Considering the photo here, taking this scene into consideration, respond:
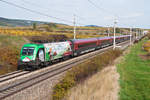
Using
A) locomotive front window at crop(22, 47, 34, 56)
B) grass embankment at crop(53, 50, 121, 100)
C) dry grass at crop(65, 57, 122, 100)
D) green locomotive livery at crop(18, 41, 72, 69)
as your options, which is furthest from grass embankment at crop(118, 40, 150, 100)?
locomotive front window at crop(22, 47, 34, 56)

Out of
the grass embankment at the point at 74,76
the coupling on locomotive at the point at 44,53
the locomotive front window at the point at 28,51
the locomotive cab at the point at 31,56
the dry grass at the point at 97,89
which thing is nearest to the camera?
the grass embankment at the point at 74,76

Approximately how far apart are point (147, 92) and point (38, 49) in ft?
40.2

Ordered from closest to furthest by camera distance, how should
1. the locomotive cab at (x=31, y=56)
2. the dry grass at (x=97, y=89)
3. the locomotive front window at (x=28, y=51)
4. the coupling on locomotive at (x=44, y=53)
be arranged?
the dry grass at (x=97, y=89), the locomotive cab at (x=31, y=56), the coupling on locomotive at (x=44, y=53), the locomotive front window at (x=28, y=51)

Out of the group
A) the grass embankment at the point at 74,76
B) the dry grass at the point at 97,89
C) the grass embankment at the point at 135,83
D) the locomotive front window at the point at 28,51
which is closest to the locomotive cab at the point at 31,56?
the locomotive front window at the point at 28,51

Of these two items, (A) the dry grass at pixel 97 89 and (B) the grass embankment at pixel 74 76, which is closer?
(B) the grass embankment at pixel 74 76

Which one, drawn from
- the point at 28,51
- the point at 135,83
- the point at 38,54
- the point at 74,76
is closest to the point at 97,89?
the point at 74,76

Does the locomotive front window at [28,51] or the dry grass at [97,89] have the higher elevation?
the locomotive front window at [28,51]

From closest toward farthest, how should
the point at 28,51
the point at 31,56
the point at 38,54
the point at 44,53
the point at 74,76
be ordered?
the point at 74,76, the point at 31,56, the point at 28,51, the point at 38,54, the point at 44,53

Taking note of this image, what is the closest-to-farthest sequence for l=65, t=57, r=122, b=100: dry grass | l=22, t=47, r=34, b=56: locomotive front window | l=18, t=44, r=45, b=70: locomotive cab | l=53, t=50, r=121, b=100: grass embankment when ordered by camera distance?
l=53, t=50, r=121, b=100: grass embankment → l=65, t=57, r=122, b=100: dry grass → l=18, t=44, r=45, b=70: locomotive cab → l=22, t=47, r=34, b=56: locomotive front window

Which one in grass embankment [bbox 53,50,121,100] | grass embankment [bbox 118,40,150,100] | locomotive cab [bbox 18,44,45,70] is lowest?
grass embankment [bbox 118,40,150,100]

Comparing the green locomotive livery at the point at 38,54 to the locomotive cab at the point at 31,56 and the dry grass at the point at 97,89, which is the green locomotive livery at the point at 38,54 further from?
the dry grass at the point at 97,89

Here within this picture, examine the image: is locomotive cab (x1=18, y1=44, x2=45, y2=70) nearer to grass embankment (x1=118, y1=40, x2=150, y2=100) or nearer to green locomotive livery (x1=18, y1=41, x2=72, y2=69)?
green locomotive livery (x1=18, y1=41, x2=72, y2=69)

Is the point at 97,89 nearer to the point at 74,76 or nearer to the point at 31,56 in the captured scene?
the point at 74,76

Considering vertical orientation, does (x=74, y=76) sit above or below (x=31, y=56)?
below
